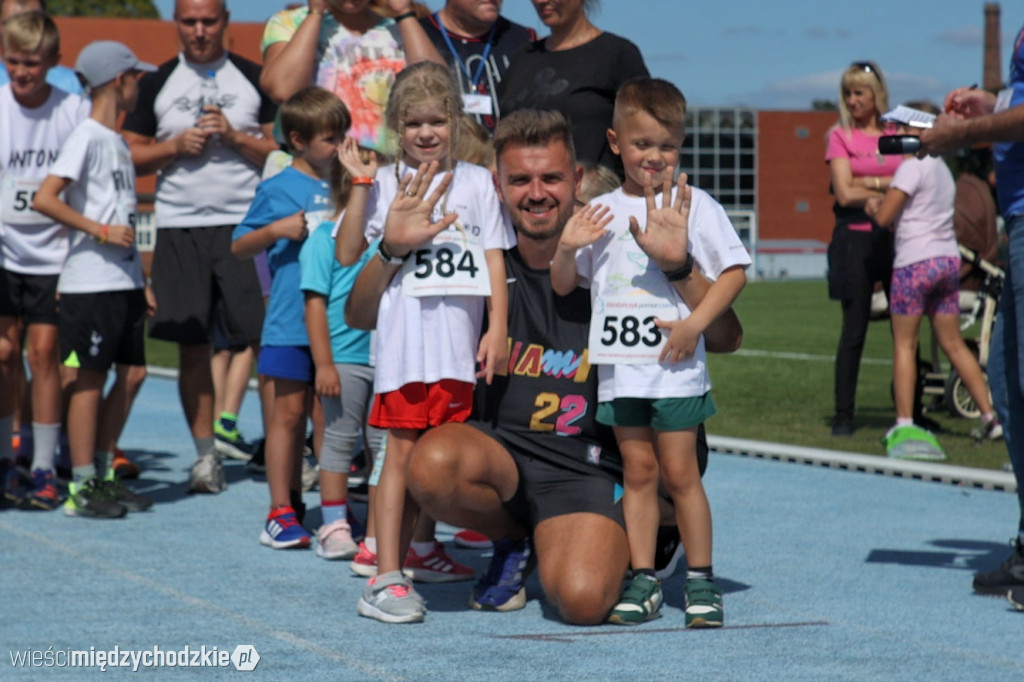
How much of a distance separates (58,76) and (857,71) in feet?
15.2

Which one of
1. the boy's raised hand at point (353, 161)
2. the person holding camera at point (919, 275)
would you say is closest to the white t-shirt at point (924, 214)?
the person holding camera at point (919, 275)

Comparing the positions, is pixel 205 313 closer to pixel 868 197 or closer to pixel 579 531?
pixel 579 531

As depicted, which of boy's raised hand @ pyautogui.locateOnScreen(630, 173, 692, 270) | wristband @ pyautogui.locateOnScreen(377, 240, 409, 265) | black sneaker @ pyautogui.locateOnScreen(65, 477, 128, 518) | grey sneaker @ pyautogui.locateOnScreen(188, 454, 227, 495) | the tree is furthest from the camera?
the tree

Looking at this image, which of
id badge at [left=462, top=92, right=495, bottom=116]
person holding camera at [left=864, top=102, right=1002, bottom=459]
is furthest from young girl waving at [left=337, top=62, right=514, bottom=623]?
person holding camera at [left=864, top=102, right=1002, bottom=459]

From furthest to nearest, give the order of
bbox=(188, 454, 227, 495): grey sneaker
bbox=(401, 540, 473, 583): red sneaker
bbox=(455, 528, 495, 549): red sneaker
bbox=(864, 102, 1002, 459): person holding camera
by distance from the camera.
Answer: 1. bbox=(864, 102, 1002, 459): person holding camera
2. bbox=(188, 454, 227, 495): grey sneaker
3. bbox=(455, 528, 495, 549): red sneaker
4. bbox=(401, 540, 473, 583): red sneaker

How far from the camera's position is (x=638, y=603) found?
15.6ft

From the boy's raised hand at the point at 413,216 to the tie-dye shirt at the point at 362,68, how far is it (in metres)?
1.74

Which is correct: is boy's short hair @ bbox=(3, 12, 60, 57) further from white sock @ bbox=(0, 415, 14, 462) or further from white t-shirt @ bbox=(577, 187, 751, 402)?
white t-shirt @ bbox=(577, 187, 751, 402)

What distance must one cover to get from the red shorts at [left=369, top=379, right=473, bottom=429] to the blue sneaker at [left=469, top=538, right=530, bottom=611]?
19.5 inches

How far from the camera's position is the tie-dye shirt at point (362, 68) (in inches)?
255

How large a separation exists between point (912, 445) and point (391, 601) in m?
4.76

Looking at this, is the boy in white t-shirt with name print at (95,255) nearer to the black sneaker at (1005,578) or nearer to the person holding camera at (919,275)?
the black sneaker at (1005,578)

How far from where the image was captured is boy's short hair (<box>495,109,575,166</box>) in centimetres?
487

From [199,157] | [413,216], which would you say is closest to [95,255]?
[199,157]
